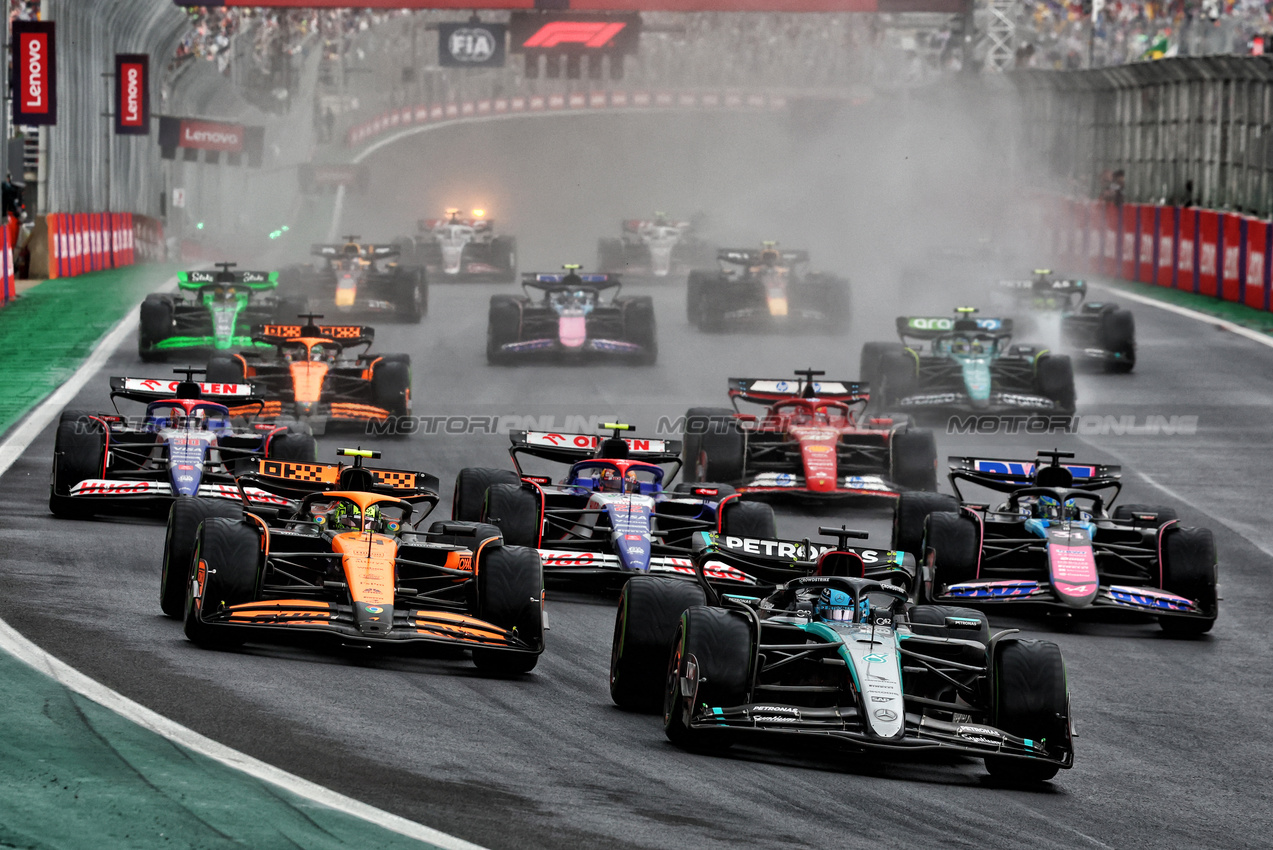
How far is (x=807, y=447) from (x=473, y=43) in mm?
34185

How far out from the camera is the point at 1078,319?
31.5m

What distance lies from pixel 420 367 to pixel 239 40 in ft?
119

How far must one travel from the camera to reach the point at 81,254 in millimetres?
41969

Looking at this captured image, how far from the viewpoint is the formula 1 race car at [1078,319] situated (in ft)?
99.2

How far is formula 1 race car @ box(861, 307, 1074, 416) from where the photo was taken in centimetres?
2508

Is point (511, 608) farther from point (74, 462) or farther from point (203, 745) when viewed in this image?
point (74, 462)

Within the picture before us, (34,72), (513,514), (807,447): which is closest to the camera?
(513,514)

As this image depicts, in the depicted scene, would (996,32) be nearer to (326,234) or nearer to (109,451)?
(326,234)

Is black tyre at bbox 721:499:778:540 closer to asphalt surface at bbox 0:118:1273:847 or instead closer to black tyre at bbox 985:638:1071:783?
asphalt surface at bbox 0:118:1273:847

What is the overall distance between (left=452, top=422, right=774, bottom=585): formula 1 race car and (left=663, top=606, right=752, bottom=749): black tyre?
4242mm

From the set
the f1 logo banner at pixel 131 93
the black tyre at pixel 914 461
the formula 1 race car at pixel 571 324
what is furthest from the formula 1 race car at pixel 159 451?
the f1 logo banner at pixel 131 93

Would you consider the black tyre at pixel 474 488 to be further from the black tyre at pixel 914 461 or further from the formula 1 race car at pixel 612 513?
the black tyre at pixel 914 461

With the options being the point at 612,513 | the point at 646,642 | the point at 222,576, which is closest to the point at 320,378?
the point at 612,513

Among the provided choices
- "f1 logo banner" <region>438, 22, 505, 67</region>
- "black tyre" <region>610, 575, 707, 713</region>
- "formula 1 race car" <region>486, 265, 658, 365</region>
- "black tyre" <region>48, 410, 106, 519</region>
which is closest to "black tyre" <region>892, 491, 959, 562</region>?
"black tyre" <region>610, 575, 707, 713</region>
